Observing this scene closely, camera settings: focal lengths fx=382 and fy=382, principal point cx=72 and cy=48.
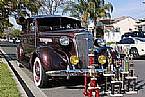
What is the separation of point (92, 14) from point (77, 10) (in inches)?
96.8

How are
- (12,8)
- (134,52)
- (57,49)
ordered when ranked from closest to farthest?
(57,49) → (12,8) → (134,52)

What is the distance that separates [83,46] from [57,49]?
80 centimetres

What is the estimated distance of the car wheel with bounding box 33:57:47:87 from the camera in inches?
442

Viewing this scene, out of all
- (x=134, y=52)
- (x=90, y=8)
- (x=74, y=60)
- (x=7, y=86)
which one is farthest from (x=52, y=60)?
(x=90, y=8)

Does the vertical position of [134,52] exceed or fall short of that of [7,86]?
it falls short

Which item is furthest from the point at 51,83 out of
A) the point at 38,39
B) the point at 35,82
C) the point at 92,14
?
the point at 92,14

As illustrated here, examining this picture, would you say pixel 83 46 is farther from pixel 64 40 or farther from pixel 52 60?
pixel 52 60

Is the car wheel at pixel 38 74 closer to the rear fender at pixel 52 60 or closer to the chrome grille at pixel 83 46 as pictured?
the rear fender at pixel 52 60

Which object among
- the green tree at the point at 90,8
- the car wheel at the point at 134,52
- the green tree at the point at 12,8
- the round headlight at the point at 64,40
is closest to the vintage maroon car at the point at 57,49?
the round headlight at the point at 64,40

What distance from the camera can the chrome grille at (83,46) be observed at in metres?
11.3

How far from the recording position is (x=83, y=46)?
1140cm

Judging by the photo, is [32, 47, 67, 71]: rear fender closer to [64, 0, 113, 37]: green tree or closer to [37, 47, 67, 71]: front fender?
[37, 47, 67, 71]: front fender

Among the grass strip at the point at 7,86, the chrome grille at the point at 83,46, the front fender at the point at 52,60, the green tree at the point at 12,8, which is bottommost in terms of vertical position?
the grass strip at the point at 7,86

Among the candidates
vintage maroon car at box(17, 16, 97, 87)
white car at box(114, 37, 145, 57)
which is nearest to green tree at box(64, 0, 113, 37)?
white car at box(114, 37, 145, 57)
